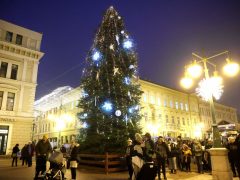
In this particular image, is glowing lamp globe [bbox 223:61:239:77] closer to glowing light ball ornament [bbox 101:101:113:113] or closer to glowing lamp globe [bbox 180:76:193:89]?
glowing lamp globe [bbox 180:76:193:89]

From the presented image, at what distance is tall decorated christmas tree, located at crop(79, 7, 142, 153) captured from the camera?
15.8 m

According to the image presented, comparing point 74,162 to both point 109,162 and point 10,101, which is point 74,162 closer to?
point 109,162

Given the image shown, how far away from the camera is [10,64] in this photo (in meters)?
29.7

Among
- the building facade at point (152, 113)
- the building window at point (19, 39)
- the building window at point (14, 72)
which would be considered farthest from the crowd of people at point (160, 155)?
the building window at point (19, 39)

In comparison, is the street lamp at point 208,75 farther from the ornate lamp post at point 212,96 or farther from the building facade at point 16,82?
the building facade at point 16,82

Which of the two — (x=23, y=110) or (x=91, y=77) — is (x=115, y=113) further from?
(x=23, y=110)

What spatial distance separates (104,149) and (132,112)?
370cm

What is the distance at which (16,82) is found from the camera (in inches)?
1168

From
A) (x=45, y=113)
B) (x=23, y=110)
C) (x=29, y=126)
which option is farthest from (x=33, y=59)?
(x=45, y=113)

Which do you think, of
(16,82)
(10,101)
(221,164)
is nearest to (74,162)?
(221,164)

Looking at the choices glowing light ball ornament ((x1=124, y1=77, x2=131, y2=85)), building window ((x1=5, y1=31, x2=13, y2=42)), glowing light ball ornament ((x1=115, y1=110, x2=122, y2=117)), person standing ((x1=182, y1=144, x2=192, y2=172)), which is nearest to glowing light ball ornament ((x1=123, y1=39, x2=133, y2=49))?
glowing light ball ornament ((x1=124, y1=77, x2=131, y2=85))

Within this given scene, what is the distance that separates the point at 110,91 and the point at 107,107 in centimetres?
132

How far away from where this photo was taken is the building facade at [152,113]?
4484 centimetres

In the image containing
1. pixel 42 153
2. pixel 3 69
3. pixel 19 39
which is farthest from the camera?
pixel 19 39
